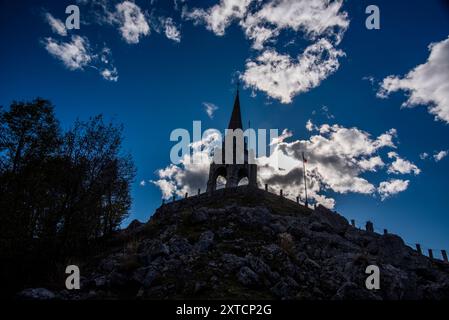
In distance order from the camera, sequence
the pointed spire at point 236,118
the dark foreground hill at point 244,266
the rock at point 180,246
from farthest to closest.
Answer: the pointed spire at point 236,118
the rock at point 180,246
the dark foreground hill at point 244,266

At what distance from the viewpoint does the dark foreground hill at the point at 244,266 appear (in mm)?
12023

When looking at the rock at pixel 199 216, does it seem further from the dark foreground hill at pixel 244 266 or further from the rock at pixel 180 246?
the rock at pixel 180 246

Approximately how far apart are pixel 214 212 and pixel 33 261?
13347 millimetres

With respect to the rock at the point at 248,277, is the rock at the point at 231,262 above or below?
above

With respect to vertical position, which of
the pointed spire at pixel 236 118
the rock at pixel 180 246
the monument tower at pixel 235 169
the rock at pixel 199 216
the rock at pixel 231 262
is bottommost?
the rock at pixel 231 262

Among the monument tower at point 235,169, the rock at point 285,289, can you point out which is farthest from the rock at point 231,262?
the monument tower at point 235,169

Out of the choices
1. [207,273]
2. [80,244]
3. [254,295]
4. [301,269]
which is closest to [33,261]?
[80,244]

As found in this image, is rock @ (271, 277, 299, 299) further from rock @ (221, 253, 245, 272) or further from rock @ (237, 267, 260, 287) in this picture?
rock @ (221, 253, 245, 272)

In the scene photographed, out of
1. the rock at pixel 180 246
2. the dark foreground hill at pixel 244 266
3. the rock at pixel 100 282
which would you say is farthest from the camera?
the rock at pixel 180 246

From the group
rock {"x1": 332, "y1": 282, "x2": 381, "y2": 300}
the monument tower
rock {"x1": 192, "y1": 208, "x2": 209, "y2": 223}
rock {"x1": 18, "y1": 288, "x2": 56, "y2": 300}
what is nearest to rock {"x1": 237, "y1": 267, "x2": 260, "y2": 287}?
rock {"x1": 332, "y1": 282, "x2": 381, "y2": 300}

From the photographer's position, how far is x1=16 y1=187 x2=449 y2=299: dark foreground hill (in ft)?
39.4

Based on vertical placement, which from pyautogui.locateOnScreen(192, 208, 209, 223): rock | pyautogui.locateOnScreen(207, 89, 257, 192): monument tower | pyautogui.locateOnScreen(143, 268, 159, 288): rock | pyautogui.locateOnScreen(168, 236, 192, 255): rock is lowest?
pyautogui.locateOnScreen(143, 268, 159, 288): rock

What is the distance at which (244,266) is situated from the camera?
1356cm
